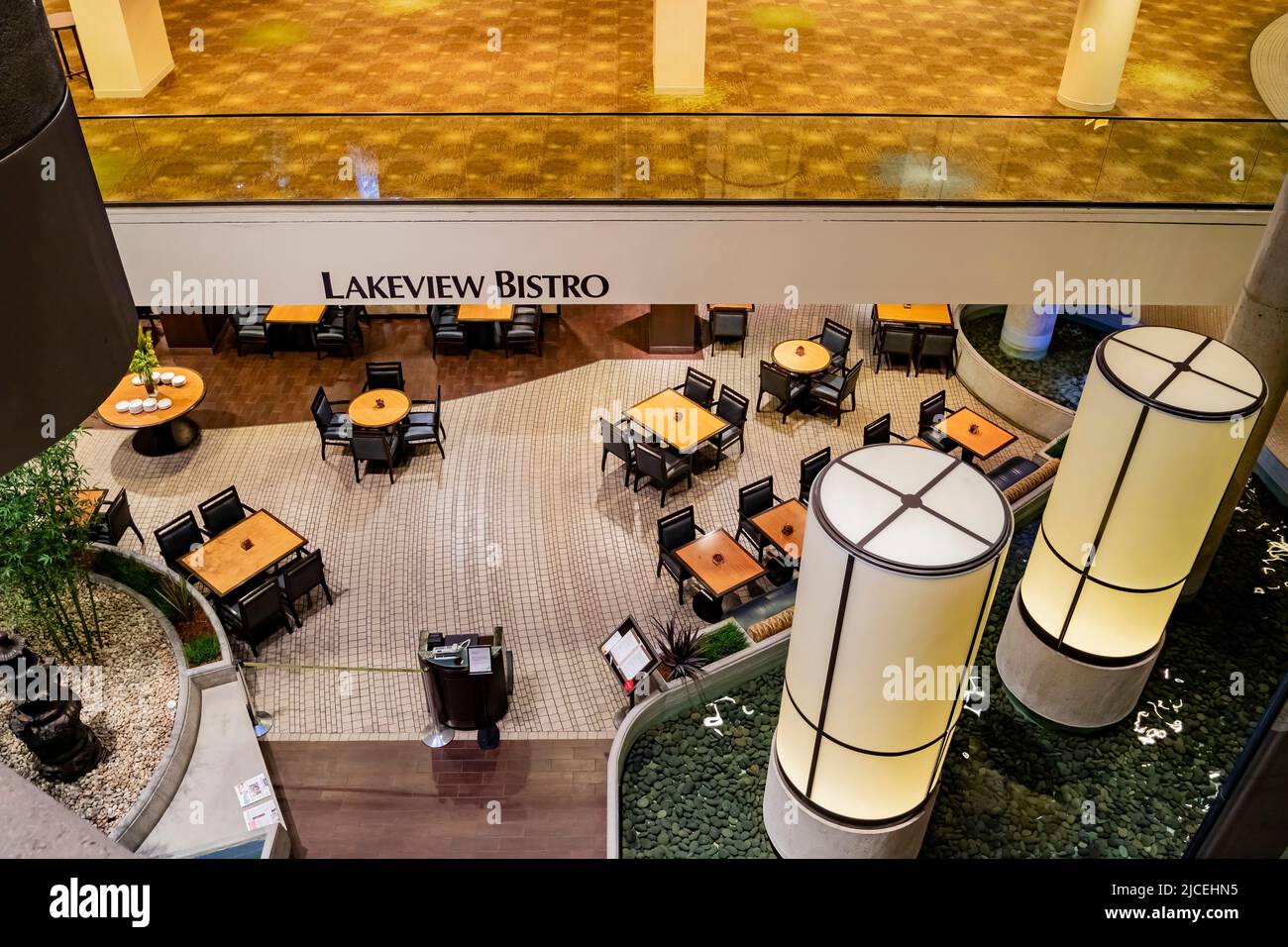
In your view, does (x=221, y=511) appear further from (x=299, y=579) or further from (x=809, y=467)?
(x=809, y=467)

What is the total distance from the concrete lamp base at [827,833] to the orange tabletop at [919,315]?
904 centimetres

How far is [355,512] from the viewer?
11.7 m

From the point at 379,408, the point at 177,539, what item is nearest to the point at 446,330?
the point at 379,408

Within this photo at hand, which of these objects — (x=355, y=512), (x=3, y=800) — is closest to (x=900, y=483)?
(x=3, y=800)

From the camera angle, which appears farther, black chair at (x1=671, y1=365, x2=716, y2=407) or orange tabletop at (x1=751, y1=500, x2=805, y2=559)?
black chair at (x1=671, y1=365, x2=716, y2=407)

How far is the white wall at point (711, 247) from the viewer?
9.81 meters

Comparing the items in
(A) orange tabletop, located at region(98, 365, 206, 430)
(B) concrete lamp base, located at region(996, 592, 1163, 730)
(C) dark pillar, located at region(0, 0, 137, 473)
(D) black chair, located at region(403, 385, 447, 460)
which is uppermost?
(C) dark pillar, located at region(0, 0, 137, 473)

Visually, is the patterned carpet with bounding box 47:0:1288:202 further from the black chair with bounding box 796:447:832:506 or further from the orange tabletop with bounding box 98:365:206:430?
the orange tabletop with bounding box 98:365:206:430

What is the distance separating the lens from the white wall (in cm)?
981

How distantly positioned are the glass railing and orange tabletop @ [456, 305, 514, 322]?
4.43m

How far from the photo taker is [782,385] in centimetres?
1306

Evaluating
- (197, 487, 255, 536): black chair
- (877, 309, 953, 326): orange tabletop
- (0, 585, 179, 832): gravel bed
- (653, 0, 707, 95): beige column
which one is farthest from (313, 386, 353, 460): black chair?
(877, 309, 953, 326): orange tabletop

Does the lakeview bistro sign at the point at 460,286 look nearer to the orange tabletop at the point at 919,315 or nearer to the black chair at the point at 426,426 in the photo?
the black chair at the point at 426,426
